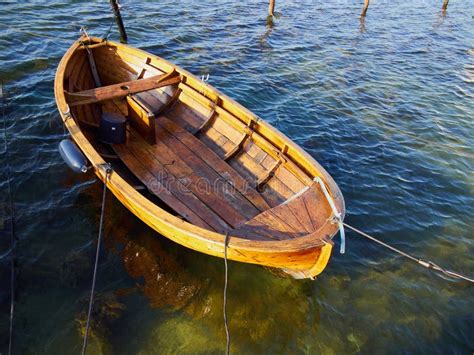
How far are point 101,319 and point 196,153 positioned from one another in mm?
4117

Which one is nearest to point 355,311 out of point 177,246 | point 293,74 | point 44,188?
point 177,246

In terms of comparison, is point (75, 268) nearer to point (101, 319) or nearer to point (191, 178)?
point (101, 319)

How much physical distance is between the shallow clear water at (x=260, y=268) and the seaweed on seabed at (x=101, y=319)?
0.03m

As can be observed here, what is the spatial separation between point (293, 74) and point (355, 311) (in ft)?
35.3

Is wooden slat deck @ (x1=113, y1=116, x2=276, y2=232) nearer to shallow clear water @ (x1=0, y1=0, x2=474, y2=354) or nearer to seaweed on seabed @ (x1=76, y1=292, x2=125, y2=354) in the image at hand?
shallow clear water @ (x1=0, y1=0, x2=474, y2=354)

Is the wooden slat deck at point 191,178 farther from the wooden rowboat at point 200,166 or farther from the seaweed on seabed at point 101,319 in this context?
the seaweed on seabed at point 101,319

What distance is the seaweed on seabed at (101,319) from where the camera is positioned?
5840 millimetres

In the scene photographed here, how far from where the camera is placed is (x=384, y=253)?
791cm

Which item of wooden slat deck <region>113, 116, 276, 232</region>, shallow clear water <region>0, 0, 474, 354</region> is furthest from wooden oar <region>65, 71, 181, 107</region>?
shallow clear water <region>0, 0, 474, 354</region>

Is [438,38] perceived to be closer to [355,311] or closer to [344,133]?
[344,133]

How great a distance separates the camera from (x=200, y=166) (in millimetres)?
8039

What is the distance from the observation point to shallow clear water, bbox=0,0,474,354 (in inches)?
247

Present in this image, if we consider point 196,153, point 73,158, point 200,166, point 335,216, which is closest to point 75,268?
point 73,158

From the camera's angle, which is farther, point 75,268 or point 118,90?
point 118,90
